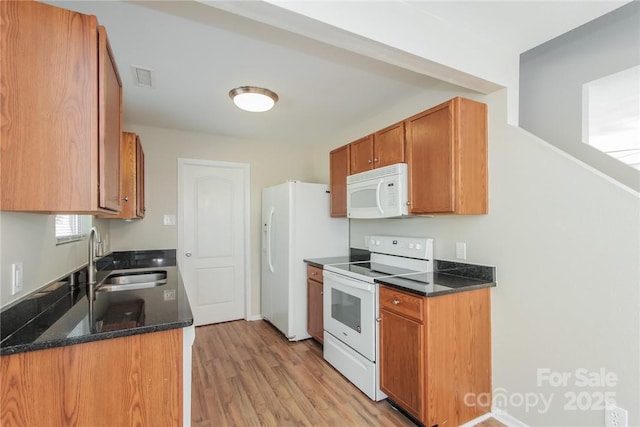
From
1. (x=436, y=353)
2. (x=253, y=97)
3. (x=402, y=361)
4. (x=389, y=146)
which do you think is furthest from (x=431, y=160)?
(x=253, y=97)

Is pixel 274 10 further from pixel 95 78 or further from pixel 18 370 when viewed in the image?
pixel 18 370

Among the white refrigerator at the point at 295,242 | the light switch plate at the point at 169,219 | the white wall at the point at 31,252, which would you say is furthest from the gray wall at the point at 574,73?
the light switch plate at the point at 169,219

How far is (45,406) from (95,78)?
1.18 m

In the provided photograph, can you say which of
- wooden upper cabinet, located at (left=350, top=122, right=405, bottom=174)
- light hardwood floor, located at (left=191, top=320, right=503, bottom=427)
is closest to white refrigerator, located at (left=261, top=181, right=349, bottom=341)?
light hardwood floor, located at (left=191, top=320, right=503, bottom=427)

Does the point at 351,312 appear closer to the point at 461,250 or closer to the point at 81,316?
the point at 461,250

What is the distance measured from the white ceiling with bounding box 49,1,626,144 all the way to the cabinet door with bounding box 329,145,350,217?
1.34 feet

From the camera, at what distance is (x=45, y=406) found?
1090 millimetres

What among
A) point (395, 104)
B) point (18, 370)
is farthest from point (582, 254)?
point (18, 370)

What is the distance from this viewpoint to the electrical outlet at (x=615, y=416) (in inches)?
59.7

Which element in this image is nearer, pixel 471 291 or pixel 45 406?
pixel 45 406

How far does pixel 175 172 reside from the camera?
370cm

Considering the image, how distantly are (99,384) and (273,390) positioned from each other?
1523 millimetres

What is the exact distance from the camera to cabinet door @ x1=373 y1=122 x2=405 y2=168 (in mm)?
2447

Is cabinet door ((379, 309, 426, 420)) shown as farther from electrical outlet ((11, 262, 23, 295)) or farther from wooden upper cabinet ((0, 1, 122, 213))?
electrical outlet ((11, 262, 23, 295))
